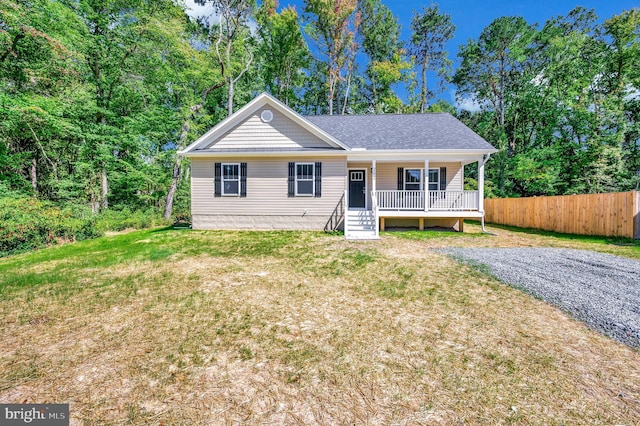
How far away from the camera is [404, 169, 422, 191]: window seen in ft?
40.2

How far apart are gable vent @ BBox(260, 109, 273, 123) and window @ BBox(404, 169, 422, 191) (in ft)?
21.9

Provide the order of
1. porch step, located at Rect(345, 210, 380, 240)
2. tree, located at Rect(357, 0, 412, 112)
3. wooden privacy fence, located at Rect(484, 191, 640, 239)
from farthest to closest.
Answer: tree, located at Rect(357, 0, 412, 112)
porch step, located at Rect(345, 210, 380, 240)
wooden privacy fence, located at Rect(484, 191, 640, 239)

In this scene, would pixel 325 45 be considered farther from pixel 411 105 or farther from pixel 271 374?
pixel 271 374

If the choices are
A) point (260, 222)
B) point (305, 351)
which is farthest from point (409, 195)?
point (305, 351)

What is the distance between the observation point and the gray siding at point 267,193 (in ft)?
35.6

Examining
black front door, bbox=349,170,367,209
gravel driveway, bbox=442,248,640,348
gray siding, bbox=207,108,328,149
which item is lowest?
gravel driveway, bbox=442,248,640,348

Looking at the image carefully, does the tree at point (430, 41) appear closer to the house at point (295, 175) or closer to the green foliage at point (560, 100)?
the green foliage at point (560, 100)

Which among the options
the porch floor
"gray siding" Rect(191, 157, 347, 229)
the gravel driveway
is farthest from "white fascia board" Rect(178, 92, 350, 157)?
the gravel driveway

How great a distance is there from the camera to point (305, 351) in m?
2.84

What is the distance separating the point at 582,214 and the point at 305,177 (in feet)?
37.3

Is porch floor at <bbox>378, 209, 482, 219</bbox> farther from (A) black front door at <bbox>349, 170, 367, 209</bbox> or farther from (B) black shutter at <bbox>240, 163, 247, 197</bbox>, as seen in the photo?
(B) black shutter at <bbox>240, 163, 247, 197</bbox>

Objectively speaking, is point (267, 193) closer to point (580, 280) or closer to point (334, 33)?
point (580, 280)

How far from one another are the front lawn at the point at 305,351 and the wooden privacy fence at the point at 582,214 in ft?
26.7

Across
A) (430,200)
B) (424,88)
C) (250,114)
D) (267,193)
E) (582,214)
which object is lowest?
(582,214)
